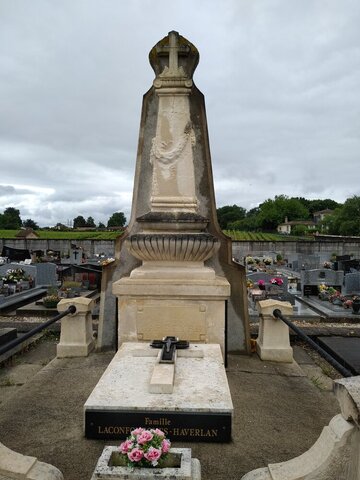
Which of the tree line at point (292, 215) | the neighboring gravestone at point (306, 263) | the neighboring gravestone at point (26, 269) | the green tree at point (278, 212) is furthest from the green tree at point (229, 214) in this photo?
the neighboring gravestone at point (26, 269)

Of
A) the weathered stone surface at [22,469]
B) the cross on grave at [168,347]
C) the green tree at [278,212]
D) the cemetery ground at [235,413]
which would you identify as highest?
the green tree at [278,212]

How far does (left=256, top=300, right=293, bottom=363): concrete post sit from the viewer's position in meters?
5.29

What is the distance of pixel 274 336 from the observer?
212 inches

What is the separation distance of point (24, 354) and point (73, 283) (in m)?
6.91

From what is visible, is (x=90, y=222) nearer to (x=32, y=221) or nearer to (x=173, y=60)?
(x=32, y=221)

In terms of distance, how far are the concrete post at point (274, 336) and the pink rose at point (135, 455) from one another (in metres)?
3.54

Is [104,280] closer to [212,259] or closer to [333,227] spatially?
[212,259]

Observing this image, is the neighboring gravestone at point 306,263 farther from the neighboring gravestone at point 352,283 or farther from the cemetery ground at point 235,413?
the cemetery ground at point 235,413

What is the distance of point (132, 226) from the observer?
559 centimetres

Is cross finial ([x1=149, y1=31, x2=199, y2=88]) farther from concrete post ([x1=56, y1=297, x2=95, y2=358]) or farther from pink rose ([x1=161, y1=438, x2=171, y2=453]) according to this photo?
pink rose ([x1=161, y1=438, x2=171, y2=453])

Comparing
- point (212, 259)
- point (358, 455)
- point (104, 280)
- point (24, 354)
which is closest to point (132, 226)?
point (104, 280)

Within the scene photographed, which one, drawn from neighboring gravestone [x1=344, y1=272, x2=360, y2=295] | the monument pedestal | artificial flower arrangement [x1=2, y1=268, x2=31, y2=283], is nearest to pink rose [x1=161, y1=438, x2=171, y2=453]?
the monument pedestal

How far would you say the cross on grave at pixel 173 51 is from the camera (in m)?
5.13

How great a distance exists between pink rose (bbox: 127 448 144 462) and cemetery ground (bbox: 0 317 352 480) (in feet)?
2.64
